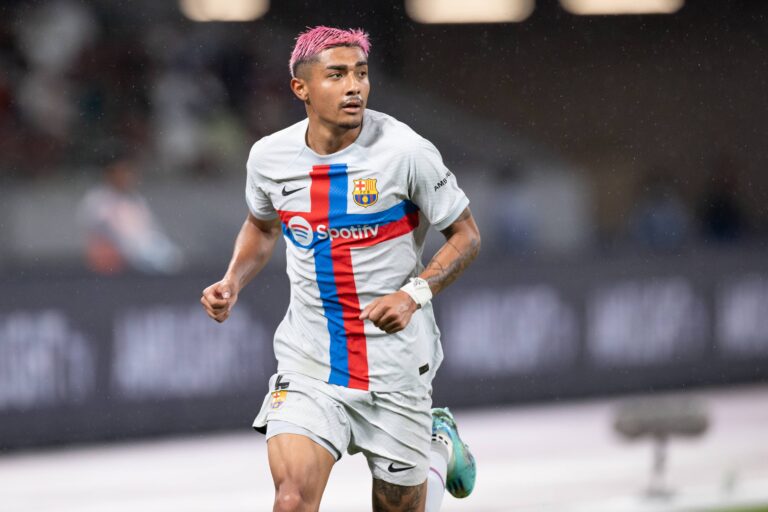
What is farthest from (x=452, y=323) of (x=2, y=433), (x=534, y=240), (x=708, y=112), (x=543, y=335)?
(x=708, y=112)

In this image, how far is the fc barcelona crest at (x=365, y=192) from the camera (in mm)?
4219

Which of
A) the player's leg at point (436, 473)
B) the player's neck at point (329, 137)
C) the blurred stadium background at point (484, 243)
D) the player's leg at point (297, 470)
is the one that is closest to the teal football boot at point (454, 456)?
the player's leg at point (436, 473)

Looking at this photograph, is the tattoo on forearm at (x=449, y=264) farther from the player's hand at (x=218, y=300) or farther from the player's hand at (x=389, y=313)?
the player's hand at (x=218, y=300)

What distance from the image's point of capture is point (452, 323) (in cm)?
920

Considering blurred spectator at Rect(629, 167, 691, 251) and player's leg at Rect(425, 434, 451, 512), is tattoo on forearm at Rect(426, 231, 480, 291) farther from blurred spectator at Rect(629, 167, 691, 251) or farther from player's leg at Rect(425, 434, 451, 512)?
blurred spectator at Rect(629, 167, 691, 251)

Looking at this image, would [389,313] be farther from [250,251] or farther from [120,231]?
[120,231]

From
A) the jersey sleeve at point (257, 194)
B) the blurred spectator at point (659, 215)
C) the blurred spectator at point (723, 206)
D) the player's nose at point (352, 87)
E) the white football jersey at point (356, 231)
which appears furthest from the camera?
the blurred spectator at point (723, 206)

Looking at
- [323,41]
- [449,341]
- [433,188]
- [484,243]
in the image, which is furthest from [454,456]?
[484,243]

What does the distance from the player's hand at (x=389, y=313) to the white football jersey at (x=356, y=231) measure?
0.37 m

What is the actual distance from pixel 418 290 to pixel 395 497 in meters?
0.79

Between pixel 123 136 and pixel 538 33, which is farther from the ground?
pixel 538 33

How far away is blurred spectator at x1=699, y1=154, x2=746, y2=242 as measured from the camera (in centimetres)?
1157

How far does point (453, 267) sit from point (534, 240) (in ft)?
20.5

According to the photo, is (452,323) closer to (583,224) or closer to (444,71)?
(583,224)
